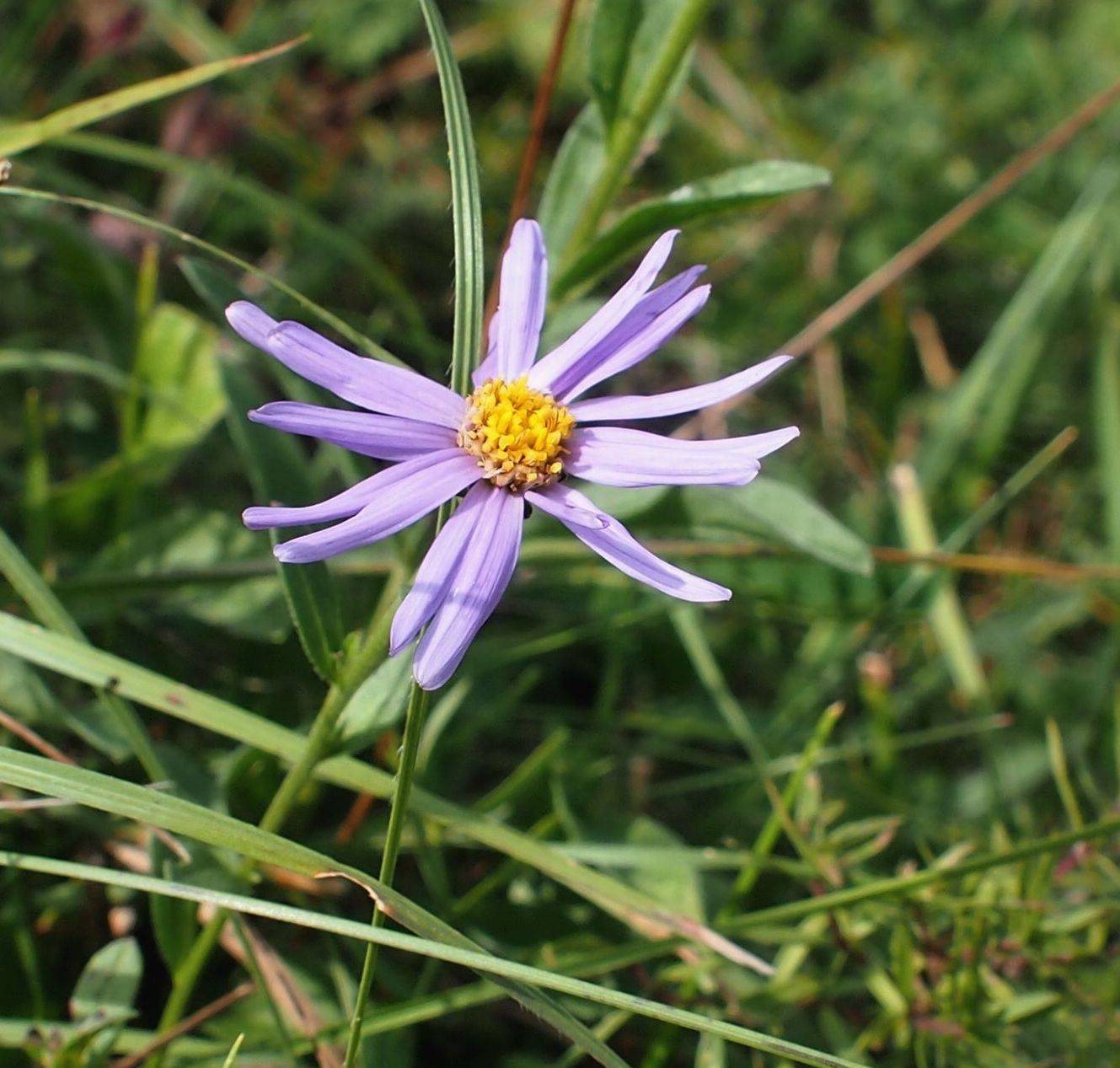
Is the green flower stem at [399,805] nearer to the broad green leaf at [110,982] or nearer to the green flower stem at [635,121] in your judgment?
the broad green leaf at [110,982]

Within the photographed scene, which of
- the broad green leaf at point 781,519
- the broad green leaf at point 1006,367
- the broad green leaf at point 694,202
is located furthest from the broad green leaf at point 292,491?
the broad green leaf at point 1006,367

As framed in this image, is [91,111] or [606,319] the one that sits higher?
[91,111]

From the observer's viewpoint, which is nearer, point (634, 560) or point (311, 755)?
point (634, 560)

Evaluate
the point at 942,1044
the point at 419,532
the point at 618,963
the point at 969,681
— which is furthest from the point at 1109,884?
the point at 419,532

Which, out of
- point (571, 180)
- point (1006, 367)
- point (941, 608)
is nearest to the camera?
point (571, 180)

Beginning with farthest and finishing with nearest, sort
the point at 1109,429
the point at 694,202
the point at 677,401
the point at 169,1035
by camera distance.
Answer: the point at 1109,429 < the point at 694,202 < the point at 169,1035 < the point at 677,401

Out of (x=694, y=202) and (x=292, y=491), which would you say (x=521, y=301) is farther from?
(x=292, y=491)

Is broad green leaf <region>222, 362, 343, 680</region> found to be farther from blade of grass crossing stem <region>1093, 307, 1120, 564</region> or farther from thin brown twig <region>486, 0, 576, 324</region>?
blade of grass crossing stem <region>1093, 307, 1120, 564</region>

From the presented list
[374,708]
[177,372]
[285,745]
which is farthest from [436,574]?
[177,372]
